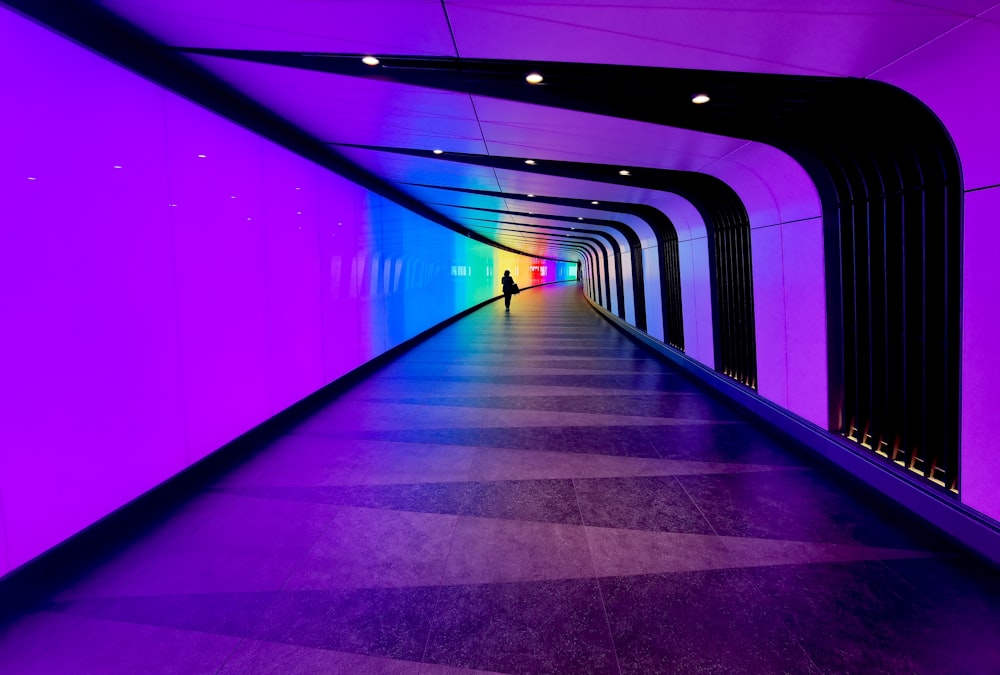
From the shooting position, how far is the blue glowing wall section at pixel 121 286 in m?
3.00

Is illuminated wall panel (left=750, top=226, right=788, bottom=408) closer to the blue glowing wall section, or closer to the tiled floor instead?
the tiled floor

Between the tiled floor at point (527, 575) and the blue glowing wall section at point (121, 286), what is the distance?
0.64m

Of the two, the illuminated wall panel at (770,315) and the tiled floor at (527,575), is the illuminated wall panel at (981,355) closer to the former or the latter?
the tiled floor at (527,575)

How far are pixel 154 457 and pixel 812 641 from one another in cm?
476

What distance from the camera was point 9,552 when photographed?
290 centimetres

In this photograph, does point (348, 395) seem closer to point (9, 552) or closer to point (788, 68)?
point (9, 552)

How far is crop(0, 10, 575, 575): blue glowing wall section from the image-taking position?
3.00 metres

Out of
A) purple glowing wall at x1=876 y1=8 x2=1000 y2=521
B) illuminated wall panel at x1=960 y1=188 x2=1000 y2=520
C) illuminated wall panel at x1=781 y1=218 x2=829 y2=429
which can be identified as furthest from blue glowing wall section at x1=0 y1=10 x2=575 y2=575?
illuminated wall panel at x1=781 y1=218 x2=829 y2=429

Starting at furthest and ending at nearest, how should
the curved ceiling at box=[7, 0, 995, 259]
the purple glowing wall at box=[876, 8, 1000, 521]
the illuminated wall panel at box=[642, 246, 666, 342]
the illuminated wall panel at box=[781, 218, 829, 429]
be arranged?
the illuminated wall panel at box=[642, 246, 666, 342] < the illuminated wall panel at box=[781, 218, 829, 429] < the curved ceiling at box=[7, 0, 995, 259] < the purple glowing wall at box=[876, 8, 1000, 521]

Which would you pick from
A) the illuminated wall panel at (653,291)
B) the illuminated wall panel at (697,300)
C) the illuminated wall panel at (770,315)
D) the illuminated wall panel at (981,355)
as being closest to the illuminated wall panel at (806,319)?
the illuminated wall panel at (770,315)

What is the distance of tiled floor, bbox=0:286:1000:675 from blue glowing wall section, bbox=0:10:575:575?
0.64 meters

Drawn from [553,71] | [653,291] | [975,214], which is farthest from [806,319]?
[653,291]

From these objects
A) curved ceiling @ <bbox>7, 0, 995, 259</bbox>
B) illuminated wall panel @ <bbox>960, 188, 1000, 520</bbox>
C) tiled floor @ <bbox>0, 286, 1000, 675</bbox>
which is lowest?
tiled floor @ <bbox>0, 286, 1000, 675</bbox>

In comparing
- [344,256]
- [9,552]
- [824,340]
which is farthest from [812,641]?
[344,256]
